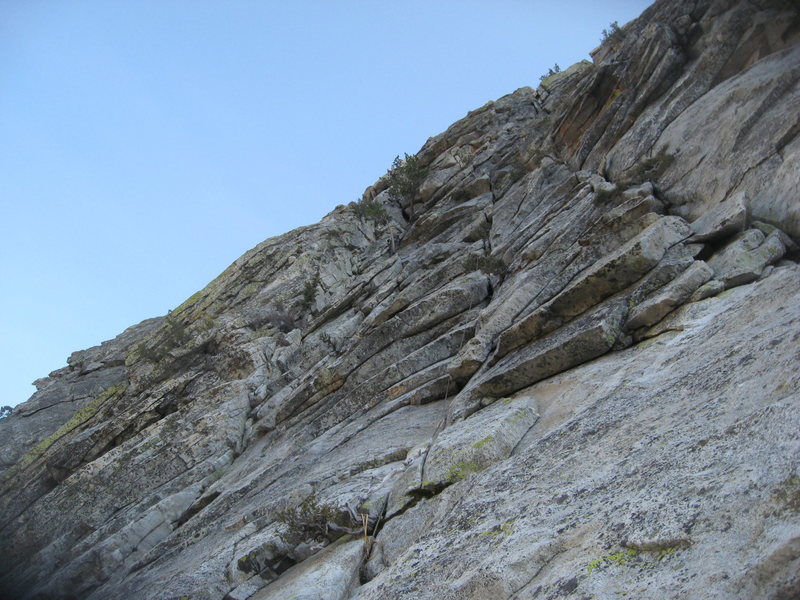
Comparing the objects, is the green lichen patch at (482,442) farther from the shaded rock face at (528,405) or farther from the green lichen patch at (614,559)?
the green lichen patch at (614,559)

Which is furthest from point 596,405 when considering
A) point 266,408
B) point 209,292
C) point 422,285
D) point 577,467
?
point 209,292

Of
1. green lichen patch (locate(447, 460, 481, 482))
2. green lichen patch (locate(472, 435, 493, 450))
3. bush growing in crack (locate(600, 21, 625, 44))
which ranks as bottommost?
green lichen patch (locate(447, 460, 481, 482))

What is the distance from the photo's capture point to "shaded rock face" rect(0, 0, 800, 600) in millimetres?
5789

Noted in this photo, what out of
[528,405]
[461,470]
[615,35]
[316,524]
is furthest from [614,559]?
[615,35]

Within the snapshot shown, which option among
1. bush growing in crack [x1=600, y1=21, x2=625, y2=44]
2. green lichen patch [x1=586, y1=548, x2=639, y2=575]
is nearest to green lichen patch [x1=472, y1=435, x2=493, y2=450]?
green lichen patch [x1=586, y1=548, x2=639, y2=575]

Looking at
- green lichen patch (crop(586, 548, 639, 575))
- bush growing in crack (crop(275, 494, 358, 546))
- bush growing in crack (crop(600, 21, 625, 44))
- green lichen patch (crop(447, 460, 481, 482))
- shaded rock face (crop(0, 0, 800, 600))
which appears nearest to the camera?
green lichen patch (crop(586, 548, 639, 575))

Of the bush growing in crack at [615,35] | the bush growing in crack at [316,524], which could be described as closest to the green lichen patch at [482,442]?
the bush growing in crack at [316,524]

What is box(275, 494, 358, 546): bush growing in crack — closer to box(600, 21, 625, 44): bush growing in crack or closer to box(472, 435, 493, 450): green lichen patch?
box(472, 435, 493, 450): green lichen patch

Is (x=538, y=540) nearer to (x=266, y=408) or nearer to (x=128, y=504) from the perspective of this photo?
(x=266, y=408)

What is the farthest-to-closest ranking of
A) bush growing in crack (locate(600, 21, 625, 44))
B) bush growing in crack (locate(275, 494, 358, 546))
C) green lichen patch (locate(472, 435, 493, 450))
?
bush growing in crack (locate(600, 21, 625, 44))
bush growing in crack (locate(275, 494, 358, 546))
green lichen patch (locate(472, 435, 493, 450))

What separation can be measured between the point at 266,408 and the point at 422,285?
365 inches

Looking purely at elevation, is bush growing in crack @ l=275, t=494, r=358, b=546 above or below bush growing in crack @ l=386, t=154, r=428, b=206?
below

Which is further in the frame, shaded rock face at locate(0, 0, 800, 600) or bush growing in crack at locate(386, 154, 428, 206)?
bush growing in crack at locate(386, 154, 428, 206)

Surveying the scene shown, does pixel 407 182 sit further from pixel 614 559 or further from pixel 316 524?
pixel 614 559
